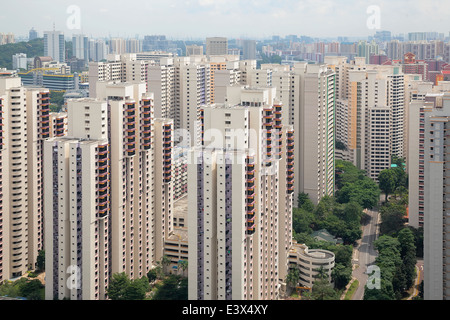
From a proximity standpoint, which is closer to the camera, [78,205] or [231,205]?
[231,205]

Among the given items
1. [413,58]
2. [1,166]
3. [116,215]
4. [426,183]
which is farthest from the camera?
[413,58]

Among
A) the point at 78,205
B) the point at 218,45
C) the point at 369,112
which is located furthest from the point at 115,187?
the point at 218,45

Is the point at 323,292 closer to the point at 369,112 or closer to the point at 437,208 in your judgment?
the point at 437,208

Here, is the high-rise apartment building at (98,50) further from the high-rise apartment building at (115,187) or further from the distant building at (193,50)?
the high-rise apartment building at (115,187)

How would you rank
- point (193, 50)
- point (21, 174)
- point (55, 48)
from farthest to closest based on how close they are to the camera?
point (193, 50) → point (55, 48) → point (21, 174)

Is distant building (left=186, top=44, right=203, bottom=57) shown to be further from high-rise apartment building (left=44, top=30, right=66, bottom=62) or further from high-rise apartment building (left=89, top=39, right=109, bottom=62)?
high-rise apartment building (left=44, top=30, right=66, bottom=62)

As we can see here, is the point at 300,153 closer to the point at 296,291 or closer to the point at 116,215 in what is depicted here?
the point at 296,291

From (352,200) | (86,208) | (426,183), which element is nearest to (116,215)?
(86,208)

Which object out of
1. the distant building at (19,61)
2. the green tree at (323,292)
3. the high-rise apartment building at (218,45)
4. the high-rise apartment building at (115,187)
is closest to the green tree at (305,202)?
the high-rise apartment building at (115,187)
